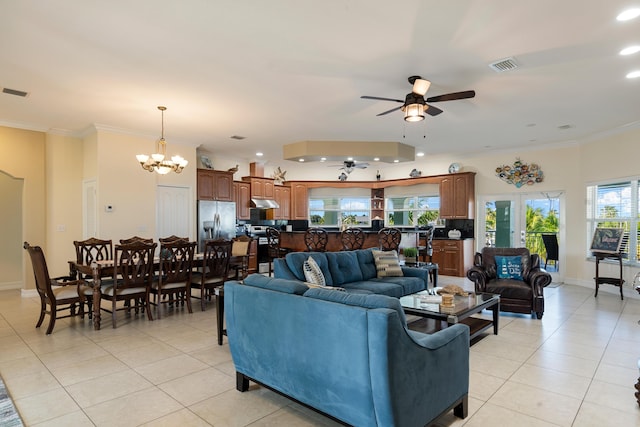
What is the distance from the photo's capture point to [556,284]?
24.8 ft

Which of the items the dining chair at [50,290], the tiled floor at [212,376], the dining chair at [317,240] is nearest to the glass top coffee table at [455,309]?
the tiled floor at [212,376]

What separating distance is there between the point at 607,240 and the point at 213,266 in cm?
684

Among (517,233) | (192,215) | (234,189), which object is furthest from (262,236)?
(517,233)

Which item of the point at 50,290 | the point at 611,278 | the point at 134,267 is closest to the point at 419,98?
the point at 134,267

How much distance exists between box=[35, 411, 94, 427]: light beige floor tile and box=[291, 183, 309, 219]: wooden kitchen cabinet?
8.42 meters

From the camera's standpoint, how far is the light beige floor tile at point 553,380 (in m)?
2.89

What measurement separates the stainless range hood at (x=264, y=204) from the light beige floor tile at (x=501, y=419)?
302 inches

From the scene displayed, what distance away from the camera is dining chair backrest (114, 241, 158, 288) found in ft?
14.7

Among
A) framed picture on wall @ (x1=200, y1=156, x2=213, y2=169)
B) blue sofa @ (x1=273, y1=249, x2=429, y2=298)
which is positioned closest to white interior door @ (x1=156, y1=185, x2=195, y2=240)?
framed picture on wall @ (x1=200, y1=156, x2=213, y2=169)

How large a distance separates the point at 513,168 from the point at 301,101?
19.3ft

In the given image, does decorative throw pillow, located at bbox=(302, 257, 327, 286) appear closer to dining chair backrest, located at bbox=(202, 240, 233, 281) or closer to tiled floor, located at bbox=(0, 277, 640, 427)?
tiled floor, located at bbox=(0, 277, 640, 427)

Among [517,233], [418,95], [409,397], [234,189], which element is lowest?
[409,397]

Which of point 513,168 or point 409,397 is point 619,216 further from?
point 409,397

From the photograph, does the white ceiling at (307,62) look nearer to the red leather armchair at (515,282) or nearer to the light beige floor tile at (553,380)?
the red leather armchair at (515,282)
